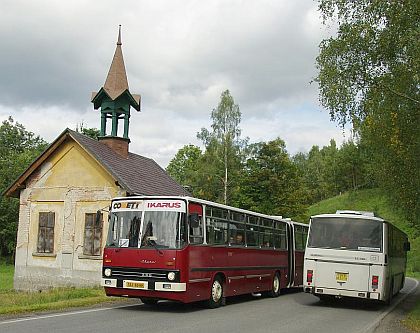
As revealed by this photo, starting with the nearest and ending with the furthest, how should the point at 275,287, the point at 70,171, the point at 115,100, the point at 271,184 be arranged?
1. the point at 275,287
2. the point at 70,171
3. the point at 115,100
4. the point at 271,184

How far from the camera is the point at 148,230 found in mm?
15414

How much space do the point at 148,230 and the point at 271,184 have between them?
40169mm

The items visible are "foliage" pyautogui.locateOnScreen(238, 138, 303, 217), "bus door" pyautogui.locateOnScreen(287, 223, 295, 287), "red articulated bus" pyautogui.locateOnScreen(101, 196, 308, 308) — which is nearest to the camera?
"red articulated bus" pyautogui.locateOnScreen(101, 196, 308, 308)

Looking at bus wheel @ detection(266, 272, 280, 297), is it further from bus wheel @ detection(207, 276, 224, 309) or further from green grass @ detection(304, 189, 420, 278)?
green grass @ detection(304, 189, 420, 278)

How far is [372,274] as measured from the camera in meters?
18.1

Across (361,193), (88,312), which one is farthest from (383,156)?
(361,193)

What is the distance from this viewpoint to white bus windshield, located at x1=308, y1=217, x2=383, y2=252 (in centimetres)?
1855

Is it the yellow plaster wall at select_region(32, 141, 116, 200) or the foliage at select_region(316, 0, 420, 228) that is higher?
the foliage at select_region(316, 0, 420, 228)

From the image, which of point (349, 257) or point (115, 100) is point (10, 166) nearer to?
point (115, 100)

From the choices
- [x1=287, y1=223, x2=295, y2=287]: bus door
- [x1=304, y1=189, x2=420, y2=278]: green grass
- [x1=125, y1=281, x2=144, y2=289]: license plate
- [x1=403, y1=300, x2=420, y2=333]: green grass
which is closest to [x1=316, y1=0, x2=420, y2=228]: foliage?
[x1=403, y1=300, x2=420, y2=333]: green grass

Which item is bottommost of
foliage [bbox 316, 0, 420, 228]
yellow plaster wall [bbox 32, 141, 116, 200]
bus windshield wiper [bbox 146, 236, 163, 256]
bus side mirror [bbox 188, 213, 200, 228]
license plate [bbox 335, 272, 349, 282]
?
license plate [bbox 335, 272, 349, 282]

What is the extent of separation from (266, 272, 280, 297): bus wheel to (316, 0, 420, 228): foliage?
5964 millimetres

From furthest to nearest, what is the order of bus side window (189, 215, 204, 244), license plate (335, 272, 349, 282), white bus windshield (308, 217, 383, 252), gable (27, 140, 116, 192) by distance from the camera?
gable (27, 140, 116, 192) < white bus windshield (308, 217, 383, 252) < license plate (335, 272, 349, 282) < bus side window (189, 215, 204, 244)

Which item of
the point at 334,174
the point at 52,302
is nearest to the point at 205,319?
the point at 52,302
